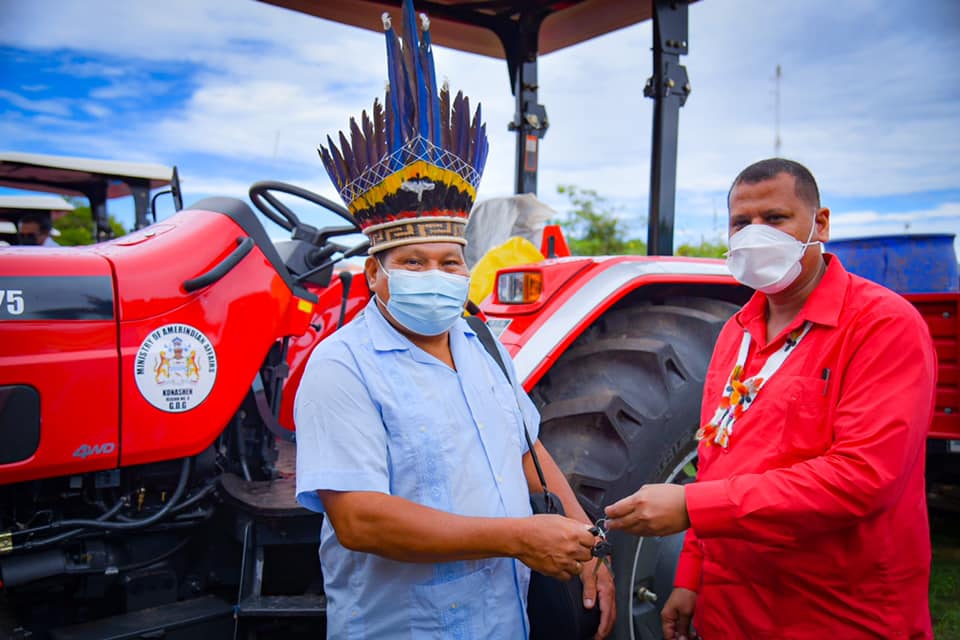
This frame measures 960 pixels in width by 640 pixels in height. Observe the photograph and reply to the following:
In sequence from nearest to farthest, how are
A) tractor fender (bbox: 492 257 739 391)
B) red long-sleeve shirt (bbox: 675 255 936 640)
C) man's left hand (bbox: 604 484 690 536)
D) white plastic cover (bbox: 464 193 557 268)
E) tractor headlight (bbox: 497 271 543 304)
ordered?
1. red long-sleeve shirt (bbox: 675 255 936 640)
2. man's left hand (bbox: 604 484 690 536)
3. tractor fender (bbox: 492 257 739 391)
4. tractor headlight (bbox: 497 271 543 304)
5. white plastic cover (bbox: 464 193 557 268)

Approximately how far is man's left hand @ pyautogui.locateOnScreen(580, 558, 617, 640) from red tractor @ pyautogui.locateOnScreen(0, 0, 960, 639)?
0.50m

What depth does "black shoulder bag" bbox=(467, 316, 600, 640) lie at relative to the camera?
144cm

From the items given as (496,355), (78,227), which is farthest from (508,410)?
(78,227)

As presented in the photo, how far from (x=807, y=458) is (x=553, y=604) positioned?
56cm

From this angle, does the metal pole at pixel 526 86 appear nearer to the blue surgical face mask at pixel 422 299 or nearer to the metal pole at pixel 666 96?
the metal pole at pixel 666 96

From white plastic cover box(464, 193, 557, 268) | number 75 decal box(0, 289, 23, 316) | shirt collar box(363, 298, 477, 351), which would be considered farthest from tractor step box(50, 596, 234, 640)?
white plastic cover box(464, 193, 557, 268)

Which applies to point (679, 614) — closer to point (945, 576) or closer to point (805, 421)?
point (805, 421)

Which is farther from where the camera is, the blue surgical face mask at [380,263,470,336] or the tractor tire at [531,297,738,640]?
the tractor tire at [531,297,738,640]

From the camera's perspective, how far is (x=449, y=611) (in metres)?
1.31

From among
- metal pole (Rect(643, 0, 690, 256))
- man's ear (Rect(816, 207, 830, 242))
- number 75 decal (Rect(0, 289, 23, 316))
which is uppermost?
metal pole (Rect(643, 0, 690, 256))

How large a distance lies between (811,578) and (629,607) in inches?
33.8

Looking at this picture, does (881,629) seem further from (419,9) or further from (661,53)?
(419,9)

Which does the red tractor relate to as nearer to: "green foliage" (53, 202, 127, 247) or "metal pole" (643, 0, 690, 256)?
"metal pole" (643, 0, 690, 256)

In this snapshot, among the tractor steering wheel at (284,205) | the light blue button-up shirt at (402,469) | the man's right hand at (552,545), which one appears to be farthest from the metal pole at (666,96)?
the man's right hand at (552,545)
